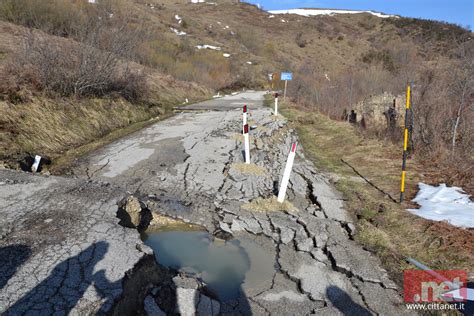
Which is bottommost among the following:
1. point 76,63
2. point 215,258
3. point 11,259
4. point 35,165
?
point 215,258

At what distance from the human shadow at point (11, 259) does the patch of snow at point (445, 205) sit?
5559 millimetres

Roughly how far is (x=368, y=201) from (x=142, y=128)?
329 inches

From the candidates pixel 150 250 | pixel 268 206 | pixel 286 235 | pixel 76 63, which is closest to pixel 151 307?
pixel 150 250

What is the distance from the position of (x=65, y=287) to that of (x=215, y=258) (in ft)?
5.82

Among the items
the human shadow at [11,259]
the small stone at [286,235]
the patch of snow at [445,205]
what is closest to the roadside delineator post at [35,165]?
the human shadow at [11,259]

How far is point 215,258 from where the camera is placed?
14.2 feet

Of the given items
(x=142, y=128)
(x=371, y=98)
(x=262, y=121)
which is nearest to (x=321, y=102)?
Answer: (x=371, y=98)

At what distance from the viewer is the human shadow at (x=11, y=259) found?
322cm

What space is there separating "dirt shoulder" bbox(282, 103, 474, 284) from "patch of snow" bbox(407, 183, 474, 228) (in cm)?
20

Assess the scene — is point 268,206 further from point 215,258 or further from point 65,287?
point 65,287

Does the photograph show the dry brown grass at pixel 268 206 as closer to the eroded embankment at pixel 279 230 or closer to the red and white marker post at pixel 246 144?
the eroded embankment at pixel 279 230

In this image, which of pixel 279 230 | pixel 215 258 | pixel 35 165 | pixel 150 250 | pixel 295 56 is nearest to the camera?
pixel 150 250

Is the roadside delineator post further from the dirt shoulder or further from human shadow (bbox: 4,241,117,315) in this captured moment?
the dirt shoulder

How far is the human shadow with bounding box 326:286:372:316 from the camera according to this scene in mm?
3316
